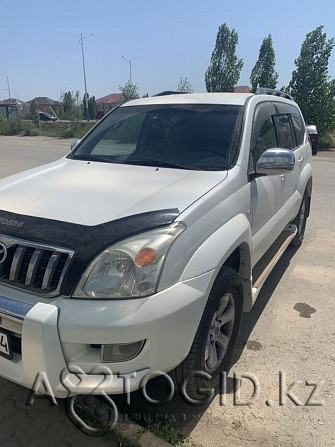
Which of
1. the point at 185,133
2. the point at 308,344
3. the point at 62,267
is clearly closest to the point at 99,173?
the point at 185,133

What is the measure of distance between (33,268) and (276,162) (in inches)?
73.1

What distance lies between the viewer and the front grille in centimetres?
196

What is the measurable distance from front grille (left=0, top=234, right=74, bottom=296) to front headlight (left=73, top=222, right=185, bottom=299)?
14cm

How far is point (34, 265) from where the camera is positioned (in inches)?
78.9

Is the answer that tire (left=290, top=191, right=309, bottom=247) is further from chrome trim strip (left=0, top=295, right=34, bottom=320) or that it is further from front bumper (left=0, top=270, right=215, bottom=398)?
chrome trim strip (left=0, top=295, right=34, bottom=320)

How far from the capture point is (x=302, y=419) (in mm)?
2408

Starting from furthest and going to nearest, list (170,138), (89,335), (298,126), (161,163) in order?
(298,126) < (170,138) < (161,163) < (89,335)

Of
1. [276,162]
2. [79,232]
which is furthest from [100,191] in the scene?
[276,162]

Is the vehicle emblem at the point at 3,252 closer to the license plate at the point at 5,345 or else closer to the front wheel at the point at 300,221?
the license plate at the point at 5,345

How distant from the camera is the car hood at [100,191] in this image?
223cm

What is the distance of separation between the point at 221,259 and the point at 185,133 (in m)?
1.39

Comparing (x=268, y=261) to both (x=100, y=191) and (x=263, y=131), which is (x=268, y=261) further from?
(x=100, y=191)

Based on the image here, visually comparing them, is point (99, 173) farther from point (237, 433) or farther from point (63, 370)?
point (237, 433)

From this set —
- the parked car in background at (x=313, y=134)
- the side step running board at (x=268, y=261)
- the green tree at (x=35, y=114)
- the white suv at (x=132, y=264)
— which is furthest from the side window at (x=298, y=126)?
the green tree at (x=35, y=114)
